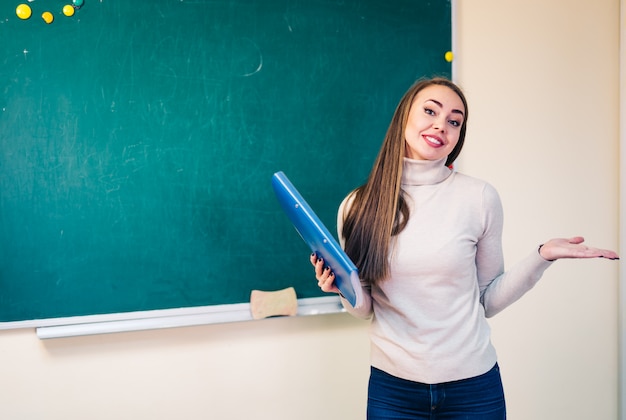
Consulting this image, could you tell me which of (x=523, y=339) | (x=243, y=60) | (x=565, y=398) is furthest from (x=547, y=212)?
(x=243, y=60)

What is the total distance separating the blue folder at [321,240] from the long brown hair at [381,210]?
0.12m

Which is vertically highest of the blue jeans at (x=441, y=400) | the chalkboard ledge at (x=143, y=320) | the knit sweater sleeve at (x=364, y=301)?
the knit sweater sleeve at (x=364, y=301)

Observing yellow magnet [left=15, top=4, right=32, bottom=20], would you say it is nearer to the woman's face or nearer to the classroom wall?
the classroom wall

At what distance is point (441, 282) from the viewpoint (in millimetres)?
1402

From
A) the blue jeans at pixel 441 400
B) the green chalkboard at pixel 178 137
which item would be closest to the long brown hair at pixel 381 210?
the blue jeans at pixel 441 400

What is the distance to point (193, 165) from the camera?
1912 millimetres

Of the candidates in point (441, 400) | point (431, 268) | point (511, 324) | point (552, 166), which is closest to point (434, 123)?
point (431, 268)

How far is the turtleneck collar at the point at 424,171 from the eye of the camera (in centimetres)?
148

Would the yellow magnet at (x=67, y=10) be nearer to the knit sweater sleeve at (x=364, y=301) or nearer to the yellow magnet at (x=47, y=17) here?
the yellow magnet at (x=47, y=17)

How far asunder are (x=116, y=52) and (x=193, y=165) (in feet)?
1.46

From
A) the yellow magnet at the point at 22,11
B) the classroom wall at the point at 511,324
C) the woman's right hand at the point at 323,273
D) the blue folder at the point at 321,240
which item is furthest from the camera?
the classroom wall at the point at 511,324

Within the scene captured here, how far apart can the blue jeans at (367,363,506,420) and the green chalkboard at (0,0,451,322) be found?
0.70 m

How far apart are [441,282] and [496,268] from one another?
0.20 m

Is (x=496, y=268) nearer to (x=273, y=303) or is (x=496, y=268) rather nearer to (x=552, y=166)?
(x=273, y=303)
